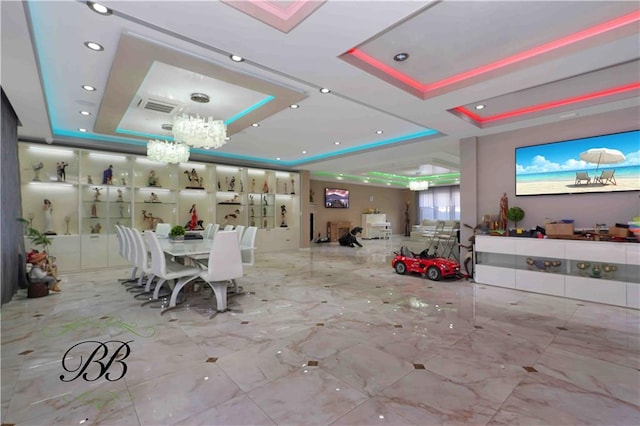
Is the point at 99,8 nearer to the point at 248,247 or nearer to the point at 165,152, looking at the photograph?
the point at 165,152

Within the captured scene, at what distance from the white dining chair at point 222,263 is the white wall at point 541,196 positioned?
178 inches

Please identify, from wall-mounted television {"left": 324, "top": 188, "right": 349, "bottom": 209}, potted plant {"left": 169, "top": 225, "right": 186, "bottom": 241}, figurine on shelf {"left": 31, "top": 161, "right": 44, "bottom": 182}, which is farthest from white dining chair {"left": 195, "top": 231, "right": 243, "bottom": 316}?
wall-mounted television {"left": 324, "top": 188, "right": 349, "bottom": 209}

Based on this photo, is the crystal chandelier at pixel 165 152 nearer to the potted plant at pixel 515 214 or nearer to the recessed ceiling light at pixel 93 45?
the recessed ceiling light at pixel 93 45

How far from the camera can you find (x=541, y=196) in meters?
4.89

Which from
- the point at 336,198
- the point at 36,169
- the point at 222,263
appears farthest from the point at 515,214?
the point at 36,169

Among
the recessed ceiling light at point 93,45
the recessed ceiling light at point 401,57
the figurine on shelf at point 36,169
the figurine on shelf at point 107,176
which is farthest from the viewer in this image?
the figurine on shelf at point 107,176

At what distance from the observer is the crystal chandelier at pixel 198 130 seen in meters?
3.99

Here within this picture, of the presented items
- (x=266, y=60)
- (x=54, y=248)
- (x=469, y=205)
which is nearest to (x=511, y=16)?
(x=266, y=60)

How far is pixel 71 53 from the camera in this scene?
9.82ft

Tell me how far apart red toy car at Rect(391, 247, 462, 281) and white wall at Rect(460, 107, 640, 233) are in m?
1.03

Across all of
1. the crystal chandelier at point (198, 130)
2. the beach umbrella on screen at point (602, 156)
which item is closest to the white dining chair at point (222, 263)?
the crystal chandelier at point (198, 130)

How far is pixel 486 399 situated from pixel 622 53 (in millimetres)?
3430

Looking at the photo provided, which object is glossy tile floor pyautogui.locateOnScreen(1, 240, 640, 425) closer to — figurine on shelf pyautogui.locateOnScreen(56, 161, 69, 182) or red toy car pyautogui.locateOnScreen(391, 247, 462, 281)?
red toy car pyautogui.locateOnScreen(391, 247, 462, 281)

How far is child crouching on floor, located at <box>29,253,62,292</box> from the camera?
4301 mm
